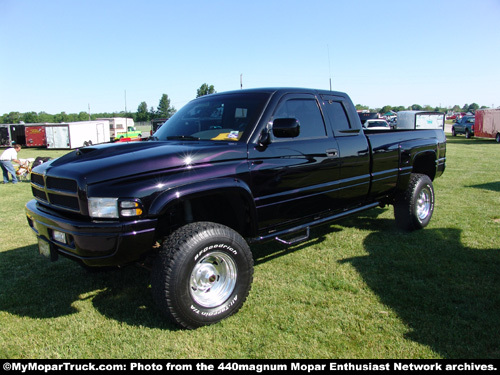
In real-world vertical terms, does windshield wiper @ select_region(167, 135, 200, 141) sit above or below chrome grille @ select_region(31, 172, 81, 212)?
above

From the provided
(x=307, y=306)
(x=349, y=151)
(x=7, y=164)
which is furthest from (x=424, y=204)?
(x=7, y=164)

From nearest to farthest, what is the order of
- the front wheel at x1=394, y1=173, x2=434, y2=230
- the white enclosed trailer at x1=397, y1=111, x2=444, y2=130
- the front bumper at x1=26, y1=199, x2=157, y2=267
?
the front bumper at x1=26, y1=199, x2=157, y2=267 → the front wheel at x1=394, y1=173, x2=434, y2=230 → the white enclosed trailer at x1=397, y1=111, x2=444, y2=130

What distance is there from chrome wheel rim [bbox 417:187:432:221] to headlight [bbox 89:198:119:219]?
4699 mm

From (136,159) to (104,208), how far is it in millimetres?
461

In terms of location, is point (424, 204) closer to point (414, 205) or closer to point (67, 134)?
point (414, 205)

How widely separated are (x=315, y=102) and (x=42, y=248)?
10.6ft

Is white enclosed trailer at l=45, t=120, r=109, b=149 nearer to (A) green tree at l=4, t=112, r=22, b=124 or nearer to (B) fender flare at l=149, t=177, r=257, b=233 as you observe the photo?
(B) fender flare at l=149, t=177, r=257, b=233

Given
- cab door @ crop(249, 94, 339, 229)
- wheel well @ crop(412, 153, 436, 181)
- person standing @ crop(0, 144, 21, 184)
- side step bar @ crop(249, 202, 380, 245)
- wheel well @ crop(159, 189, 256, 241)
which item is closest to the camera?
wheel well @ crop(159, 189, 256, 241)

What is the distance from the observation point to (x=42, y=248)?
3316 millimetres

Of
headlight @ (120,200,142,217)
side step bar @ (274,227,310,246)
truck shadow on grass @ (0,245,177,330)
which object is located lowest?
truck shadow on grass @ (0,245,177,330)

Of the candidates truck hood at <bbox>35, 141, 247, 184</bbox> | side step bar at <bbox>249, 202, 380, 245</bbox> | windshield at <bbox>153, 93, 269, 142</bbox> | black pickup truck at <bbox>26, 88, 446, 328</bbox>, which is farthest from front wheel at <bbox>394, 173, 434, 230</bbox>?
truck hood at <bbox>35, 141, 247, 184</bbox>

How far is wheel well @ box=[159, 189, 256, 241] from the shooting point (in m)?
3.41

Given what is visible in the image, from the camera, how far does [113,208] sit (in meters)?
2.79

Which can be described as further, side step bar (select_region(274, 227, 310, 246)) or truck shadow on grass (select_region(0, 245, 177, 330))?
side step bar (select_region(274, 227, 310, 246))
